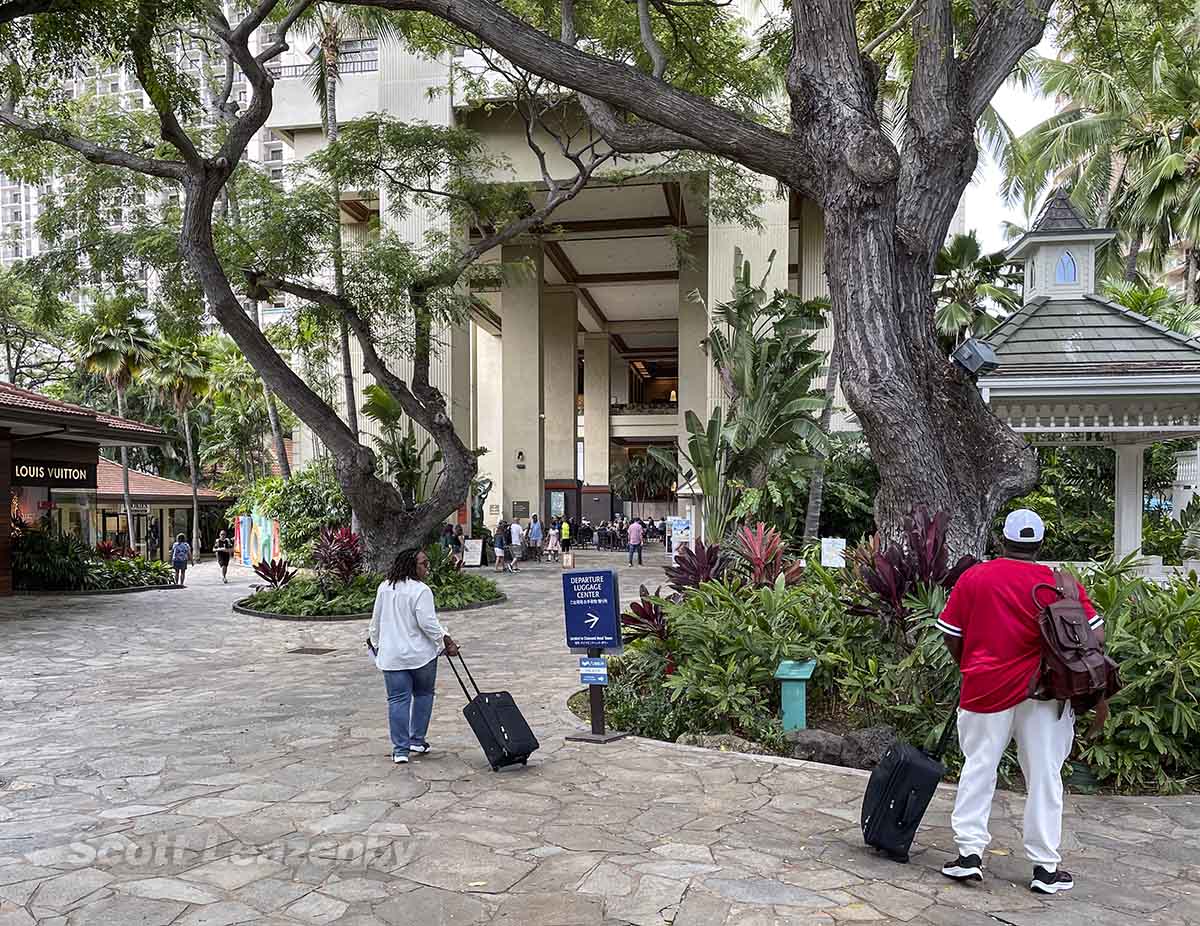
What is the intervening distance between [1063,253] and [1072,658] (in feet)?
28.5

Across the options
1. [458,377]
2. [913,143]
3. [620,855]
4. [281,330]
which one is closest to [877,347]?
[913,143]

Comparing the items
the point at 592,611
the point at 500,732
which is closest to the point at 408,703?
the point at 500,732

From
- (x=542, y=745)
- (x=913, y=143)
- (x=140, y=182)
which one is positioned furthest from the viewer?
(x=140, y=182)

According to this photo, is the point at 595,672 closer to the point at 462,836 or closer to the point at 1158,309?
the point at 462,836

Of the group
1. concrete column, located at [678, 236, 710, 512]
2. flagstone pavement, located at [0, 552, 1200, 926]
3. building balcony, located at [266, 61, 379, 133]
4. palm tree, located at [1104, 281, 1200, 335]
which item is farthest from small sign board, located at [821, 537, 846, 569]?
concrete column, located at [678, 236, 710, 512]

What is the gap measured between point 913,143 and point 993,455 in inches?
115

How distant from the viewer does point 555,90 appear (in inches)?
786

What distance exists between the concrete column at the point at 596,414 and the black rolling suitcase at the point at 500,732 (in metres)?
41.1

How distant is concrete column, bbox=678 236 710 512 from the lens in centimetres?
3456

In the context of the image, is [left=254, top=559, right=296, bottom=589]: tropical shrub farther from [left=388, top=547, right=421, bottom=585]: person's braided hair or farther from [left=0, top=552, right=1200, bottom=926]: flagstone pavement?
[left=388, top=547, right=421, bottom=585]: person's braided hair

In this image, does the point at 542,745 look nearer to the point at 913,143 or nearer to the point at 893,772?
the point at 893,772

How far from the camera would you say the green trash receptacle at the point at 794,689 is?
7.30m

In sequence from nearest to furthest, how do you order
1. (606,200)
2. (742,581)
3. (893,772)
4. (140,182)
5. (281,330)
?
1. (893,772)
2. (742,581)
3. (140,182)
4. (281,330)
5. (606,200)


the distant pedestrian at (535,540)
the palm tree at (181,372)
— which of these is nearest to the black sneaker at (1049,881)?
the distant pedestrian at (535,540)
